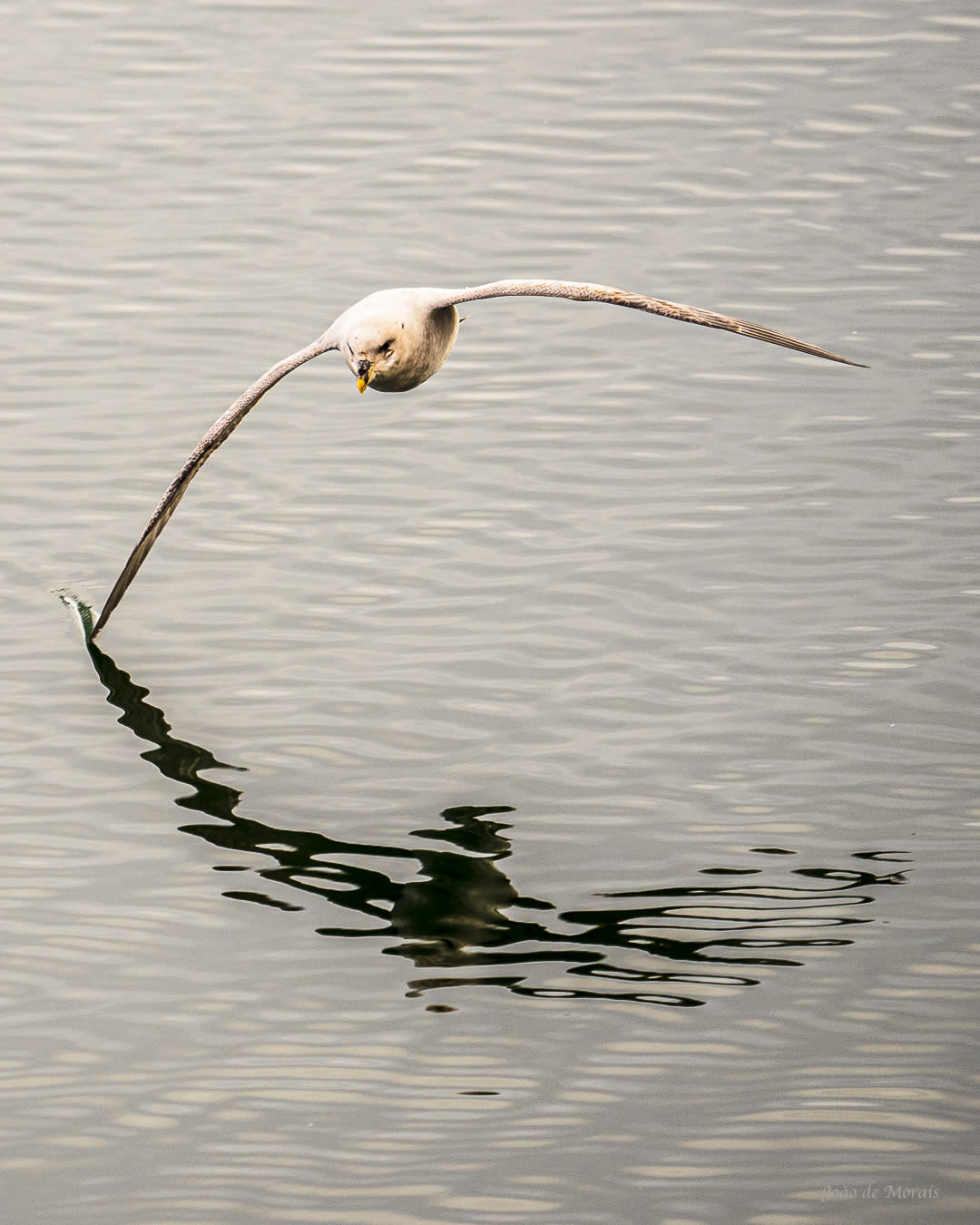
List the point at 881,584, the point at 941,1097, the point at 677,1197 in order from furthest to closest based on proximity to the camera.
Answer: the point at 881,584, the point at 941,1097, the point at 677,1197

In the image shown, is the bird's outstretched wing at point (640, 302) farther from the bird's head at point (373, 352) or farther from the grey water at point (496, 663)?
the grey water at point (496, 663)

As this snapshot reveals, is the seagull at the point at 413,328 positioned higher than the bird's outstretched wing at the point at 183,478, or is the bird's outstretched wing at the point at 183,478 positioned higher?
the seagull at the point at 413,328

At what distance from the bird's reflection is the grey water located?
37mm

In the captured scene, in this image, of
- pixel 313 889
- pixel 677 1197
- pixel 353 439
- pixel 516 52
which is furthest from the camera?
pixel 516 52

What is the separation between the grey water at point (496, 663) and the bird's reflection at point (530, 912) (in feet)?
0.12

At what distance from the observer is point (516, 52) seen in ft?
95.4

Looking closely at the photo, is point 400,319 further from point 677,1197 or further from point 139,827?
point 677,1197

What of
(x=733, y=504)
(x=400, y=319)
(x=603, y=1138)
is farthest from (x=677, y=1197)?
(x=733, y=504)

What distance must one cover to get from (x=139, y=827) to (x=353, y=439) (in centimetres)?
669

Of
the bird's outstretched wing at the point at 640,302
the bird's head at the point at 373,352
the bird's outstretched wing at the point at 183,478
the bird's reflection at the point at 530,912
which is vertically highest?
the bird's outstretched wing at the point at 640,302

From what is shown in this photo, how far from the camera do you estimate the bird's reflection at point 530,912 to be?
11.6 m

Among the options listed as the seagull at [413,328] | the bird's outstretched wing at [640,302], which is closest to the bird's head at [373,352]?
the seagull at [413,328]

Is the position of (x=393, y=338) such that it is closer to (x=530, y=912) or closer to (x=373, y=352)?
(x=373, y=352)

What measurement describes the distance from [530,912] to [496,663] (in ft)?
11.1
